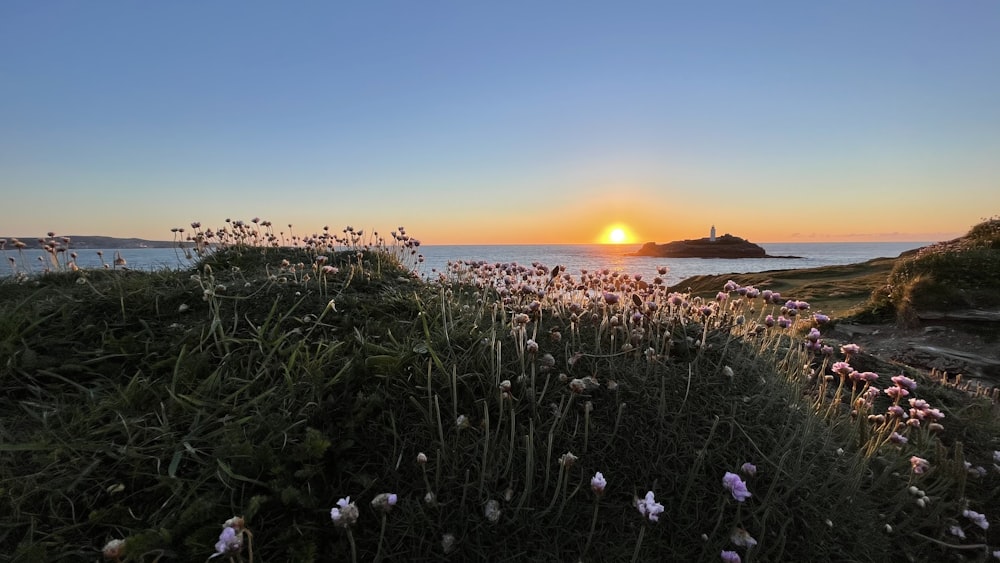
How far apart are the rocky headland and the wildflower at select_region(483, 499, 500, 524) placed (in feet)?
325

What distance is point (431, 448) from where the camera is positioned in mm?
2281

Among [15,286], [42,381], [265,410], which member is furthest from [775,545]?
[15,286]

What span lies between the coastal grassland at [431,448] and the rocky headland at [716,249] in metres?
97.4

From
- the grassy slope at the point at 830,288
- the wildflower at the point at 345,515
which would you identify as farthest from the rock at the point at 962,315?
the wildflower at the point at 345,515

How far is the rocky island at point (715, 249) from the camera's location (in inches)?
3647

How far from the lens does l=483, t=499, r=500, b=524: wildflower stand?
196 centimetres

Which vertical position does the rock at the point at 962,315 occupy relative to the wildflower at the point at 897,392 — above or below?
below

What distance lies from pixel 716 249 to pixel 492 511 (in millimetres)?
101406

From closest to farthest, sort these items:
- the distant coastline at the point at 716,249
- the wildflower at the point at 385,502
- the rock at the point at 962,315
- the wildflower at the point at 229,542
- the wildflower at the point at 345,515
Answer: the wildflower at the point at 229,542 → the wildflower at the point at 345,515 → the wildflower at the point at 385,502 → the rock at the point at 962,315 → the distant coastline at the point at 716,249

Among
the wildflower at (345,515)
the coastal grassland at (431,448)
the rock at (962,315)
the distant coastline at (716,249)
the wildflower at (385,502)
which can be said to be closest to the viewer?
the wildflower at (345,515)

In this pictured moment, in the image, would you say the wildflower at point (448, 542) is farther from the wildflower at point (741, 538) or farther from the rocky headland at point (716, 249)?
the rocky headland at point (716, 249)

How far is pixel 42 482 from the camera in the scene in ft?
6.79

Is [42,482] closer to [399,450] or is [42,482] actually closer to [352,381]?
[352,381]

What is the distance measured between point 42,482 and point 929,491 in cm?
492
